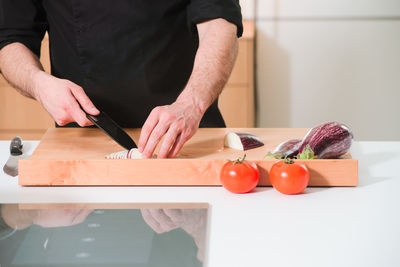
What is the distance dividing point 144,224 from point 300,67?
2885 millimetres

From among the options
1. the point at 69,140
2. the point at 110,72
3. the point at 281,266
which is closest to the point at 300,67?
the point at 110,72

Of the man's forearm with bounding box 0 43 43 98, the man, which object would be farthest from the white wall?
the man's forearm with bounding box 0 43 43 98

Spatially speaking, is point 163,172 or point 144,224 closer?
point 144,224

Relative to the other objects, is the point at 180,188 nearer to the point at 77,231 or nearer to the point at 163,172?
the point at 163,172

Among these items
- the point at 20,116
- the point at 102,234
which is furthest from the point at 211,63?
the point at 20,116

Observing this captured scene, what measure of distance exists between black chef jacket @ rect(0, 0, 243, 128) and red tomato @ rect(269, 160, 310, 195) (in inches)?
25.5

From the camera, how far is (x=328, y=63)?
3641mm

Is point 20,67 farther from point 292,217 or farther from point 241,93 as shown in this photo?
point 241,93

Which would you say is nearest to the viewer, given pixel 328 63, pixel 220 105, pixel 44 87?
pixel 44 87

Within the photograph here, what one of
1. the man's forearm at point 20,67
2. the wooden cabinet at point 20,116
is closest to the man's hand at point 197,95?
the man's forearm at point 20,67

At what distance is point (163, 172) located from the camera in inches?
45.9

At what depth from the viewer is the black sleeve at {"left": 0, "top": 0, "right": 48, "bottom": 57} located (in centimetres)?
168

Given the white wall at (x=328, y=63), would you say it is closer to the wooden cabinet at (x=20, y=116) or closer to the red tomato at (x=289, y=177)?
the wooden cabinet at (x=20, y=116)

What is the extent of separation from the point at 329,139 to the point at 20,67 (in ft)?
2.96
